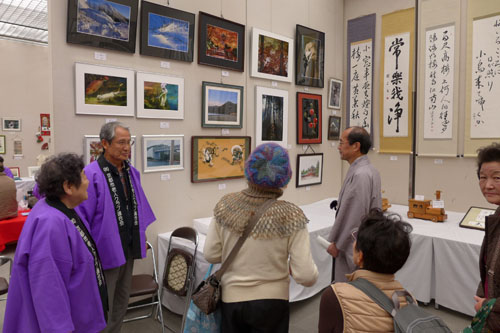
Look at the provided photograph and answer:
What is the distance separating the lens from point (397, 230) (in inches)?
49.8

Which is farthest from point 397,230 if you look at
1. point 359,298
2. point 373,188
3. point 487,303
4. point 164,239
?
point 164,239

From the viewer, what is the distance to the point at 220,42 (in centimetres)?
369

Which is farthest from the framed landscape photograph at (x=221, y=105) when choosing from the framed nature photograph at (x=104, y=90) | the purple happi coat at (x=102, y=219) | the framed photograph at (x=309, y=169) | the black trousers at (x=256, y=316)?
the black trousers at (x=256, y=316)

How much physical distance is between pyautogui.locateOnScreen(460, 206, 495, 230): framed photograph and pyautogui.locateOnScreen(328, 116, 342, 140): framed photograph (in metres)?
1.97

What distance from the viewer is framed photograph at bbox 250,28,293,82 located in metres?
4.03

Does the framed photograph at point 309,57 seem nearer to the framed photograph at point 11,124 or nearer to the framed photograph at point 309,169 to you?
the framed photograph at point 309,169

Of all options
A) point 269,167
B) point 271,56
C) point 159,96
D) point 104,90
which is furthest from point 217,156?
point 269,167

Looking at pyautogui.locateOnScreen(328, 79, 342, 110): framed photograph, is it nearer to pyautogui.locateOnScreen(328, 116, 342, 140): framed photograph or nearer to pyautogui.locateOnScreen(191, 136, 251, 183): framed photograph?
pyautogui.locateOnScreen(328, 116, 342, 140): framed photograph

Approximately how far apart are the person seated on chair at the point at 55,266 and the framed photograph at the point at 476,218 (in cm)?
343

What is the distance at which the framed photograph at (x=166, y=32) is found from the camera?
125 inches

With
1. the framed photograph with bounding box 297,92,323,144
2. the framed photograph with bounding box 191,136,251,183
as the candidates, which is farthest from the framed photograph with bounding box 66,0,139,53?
the framed photograph with bounding box 297,92,323,144

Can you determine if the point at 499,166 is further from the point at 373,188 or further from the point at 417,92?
the point at 417,92

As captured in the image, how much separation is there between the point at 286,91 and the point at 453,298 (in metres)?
2.83

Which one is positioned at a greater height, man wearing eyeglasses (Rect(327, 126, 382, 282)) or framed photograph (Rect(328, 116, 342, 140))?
framed photograph (Rect(328, 116, 342, 140))
